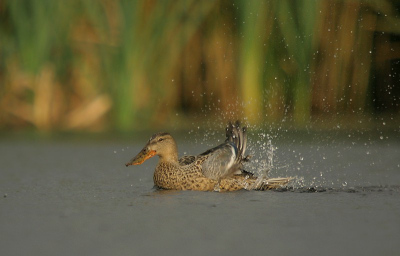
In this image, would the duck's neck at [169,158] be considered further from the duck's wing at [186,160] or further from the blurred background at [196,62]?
the blurred background at [196,62]

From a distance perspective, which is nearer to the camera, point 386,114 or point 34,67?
point 34,67

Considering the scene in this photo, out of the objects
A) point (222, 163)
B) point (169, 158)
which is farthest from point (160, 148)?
point (222, 163)

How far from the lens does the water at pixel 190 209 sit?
12.8 ft

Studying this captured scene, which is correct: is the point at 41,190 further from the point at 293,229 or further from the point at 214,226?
the point at 293,229

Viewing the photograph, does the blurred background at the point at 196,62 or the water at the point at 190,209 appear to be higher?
the blurred background at the point at 196,62

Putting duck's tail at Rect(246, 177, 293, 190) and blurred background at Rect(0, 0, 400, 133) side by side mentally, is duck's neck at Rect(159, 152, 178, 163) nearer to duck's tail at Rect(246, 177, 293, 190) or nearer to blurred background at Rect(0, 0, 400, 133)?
duck's tail at Rect(246, 177, 293, 190)

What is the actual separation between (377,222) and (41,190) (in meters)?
→ 2.38

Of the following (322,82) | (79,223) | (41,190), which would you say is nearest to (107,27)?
(322,82)

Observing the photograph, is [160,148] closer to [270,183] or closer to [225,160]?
[225,160]

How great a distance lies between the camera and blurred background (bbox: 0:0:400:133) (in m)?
8.20

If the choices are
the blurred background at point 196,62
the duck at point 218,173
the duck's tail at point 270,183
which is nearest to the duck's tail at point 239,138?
the duck at point 218,173

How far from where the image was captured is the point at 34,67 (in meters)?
8.23

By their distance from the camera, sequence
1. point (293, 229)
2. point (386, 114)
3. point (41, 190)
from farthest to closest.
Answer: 1. point (386, 114)
2. point (41, 190)
3. point (293, 229)

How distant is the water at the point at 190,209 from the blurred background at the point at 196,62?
1.23m
